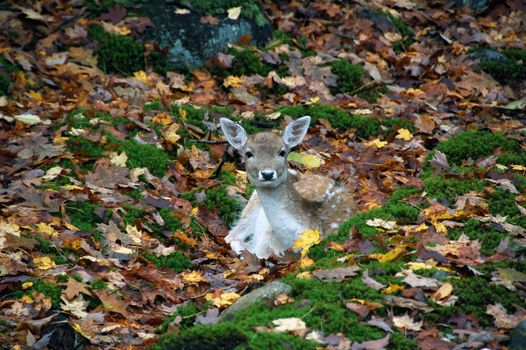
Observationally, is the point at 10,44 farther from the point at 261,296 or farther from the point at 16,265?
the point at 261,296

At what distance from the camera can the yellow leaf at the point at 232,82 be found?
42.0 ft

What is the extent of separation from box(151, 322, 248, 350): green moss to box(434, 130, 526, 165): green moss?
5122 millimetres

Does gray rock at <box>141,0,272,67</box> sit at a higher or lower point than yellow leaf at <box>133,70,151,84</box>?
higher

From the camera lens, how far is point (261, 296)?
6.52m

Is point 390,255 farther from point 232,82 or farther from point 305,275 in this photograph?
point 232,82

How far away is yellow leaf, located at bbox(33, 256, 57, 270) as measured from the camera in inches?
295

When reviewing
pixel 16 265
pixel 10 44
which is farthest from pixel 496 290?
pixel 10 44

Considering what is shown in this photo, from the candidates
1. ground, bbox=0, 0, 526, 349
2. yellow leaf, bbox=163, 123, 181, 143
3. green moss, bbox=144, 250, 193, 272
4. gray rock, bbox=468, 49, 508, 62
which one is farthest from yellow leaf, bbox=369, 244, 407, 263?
gray rock, bbox=468, 49, 508, 62

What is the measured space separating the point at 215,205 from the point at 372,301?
4196 millimetres

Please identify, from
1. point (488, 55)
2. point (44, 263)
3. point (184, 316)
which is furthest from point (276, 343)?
point (488, 55)

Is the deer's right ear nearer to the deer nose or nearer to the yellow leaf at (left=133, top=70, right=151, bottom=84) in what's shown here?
the deer nose

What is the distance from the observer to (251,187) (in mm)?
10617

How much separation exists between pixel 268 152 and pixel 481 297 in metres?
3.33

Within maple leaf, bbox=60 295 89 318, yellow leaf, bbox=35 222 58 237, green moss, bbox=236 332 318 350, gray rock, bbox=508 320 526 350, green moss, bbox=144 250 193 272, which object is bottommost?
green moss, bbox=144 250 193 272
